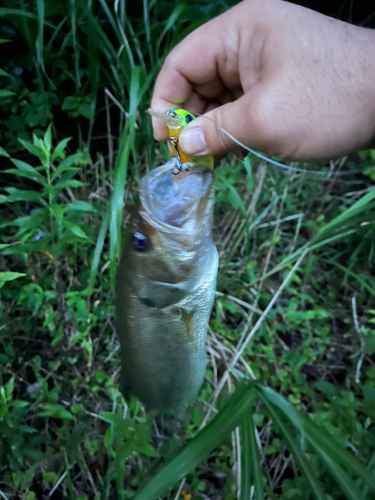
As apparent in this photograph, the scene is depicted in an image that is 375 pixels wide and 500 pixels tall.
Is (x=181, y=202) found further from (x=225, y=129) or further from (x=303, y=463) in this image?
(x=303, y=463)

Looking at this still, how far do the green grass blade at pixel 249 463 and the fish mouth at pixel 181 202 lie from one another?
468mm

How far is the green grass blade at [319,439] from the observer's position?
30.2 inches

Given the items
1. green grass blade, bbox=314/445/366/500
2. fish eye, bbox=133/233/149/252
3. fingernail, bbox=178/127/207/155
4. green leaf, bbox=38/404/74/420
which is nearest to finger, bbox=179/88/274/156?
fingernail, bbox=178/127/207/155

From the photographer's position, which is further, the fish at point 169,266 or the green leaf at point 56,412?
the green leaf at point 56,412

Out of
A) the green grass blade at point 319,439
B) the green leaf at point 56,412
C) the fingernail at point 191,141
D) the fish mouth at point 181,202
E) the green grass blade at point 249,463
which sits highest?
the fingernail at point 191,141

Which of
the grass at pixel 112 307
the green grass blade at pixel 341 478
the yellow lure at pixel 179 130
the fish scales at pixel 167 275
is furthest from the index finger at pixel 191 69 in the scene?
the green grass blade at pixel 341 478

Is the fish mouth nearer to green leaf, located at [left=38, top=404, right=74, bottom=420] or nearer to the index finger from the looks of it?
the index finger

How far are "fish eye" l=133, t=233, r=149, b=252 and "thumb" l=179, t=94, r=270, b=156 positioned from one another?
216mm

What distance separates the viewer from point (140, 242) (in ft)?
2.71

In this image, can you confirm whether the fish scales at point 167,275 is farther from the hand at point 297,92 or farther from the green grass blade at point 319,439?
the green grass blade at point 319,439

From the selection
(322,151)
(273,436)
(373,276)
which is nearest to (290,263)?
(373,276)

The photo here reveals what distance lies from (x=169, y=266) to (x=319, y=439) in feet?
1.69

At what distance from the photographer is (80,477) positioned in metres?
1.29

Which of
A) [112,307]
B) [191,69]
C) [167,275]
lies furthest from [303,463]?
[191,69]
